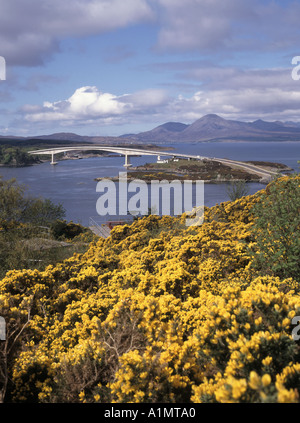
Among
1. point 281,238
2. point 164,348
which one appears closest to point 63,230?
point 281,238

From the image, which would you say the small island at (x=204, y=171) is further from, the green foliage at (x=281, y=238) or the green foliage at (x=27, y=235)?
the green foliage at (x=281, y=238)

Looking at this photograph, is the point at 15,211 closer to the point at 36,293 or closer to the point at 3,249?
the point at 3,249

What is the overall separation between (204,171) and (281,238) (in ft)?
263

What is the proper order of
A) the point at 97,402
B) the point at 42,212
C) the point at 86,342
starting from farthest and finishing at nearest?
the point at 42,212, the point at 86,342, the point at 97,402

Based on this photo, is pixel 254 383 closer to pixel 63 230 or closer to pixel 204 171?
pixel 63 230

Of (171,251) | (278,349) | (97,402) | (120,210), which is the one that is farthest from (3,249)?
(120,210)

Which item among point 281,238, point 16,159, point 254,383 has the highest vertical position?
point 16,159

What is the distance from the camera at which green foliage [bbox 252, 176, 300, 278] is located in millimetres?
6754

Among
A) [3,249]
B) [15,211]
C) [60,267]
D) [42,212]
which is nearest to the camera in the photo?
[60,267]

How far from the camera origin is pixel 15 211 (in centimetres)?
2325

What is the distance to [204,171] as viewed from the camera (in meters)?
85.9

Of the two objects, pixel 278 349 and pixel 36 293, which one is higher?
pixel 278 349

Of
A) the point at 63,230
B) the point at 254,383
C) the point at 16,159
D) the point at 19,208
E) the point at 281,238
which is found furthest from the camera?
the point at 16,159

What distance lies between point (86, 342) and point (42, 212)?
2310 centimetres
